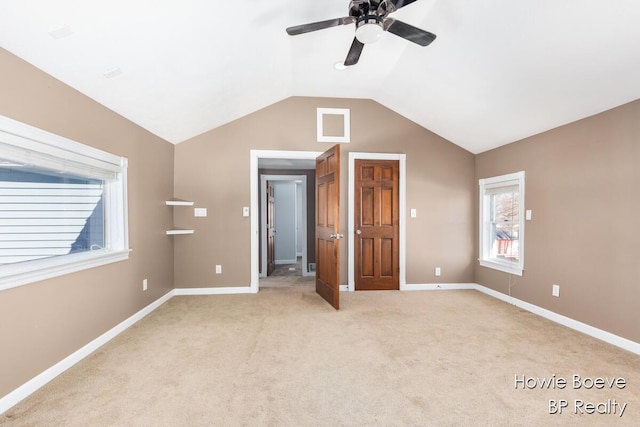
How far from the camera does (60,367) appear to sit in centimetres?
220

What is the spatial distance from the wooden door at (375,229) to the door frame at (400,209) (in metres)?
0.05

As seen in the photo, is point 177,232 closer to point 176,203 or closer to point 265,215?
point 176,203

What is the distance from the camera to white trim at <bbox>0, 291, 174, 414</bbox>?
1.82 metres

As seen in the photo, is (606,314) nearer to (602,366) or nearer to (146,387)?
(602,366)

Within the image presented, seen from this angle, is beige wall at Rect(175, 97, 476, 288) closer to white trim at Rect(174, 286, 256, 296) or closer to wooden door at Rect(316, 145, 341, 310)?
white trim at Rect(174, 286, 256, 296)

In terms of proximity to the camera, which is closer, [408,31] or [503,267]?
[408,31]

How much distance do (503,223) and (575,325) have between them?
61.5 inches

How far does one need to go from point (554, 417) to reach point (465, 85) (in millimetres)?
3075

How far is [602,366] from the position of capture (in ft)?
7.61

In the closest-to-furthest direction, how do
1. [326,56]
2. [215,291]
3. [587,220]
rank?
[587,220], [326,56], [215,291]

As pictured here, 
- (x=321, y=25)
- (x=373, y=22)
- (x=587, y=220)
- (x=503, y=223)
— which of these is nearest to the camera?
(x=373, y=22)

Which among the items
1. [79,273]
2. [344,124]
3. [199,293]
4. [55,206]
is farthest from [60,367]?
[344,124]

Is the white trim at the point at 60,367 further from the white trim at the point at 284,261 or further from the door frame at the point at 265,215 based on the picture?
the white trim at the point at 284,261

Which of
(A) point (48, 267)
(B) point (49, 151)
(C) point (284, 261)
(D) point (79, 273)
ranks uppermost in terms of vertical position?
(B) point (49, 151)
